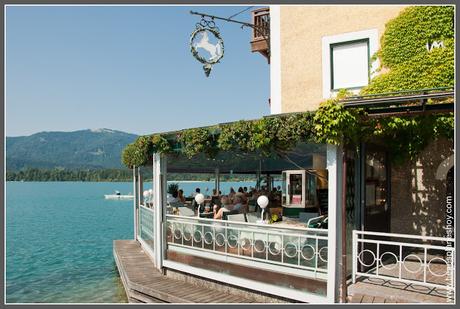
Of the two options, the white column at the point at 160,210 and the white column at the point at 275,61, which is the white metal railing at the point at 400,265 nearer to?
the white column at the point at 160,210

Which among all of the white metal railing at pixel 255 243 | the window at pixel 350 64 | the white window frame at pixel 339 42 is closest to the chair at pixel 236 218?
the white metal railing at pixel 255 243

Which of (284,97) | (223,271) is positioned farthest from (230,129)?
(284,97)

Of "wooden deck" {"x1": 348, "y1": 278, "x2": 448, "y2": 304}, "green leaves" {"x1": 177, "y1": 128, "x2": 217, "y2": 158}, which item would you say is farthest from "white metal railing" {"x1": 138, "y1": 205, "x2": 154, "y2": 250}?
"wooden deck" {"x1": 348, "y1": 278, "x2": 448, "y2": 304}

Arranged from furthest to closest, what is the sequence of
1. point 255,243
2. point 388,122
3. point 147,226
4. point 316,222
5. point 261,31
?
1. point 261,31
2. point 147,226
3. point 316,222
4. point 255,243
5. point 388,122

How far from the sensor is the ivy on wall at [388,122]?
7863mm

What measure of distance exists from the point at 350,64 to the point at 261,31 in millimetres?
4328

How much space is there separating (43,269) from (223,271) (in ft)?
37.5

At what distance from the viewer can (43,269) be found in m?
17.7

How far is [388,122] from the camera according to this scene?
8688 millimetres

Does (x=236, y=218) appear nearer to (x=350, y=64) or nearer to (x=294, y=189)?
(x=294, y=189)

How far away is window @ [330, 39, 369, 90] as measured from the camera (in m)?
11.6

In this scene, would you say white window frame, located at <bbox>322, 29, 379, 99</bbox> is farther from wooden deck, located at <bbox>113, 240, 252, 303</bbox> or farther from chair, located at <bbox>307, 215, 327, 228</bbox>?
wooden deck, located at <bbox>113, 240, 252, 303</bbox>

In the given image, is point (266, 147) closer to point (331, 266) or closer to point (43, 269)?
point (331, 266)

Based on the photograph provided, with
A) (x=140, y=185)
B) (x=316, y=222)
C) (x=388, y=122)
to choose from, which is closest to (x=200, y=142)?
(x=316, y=222)
